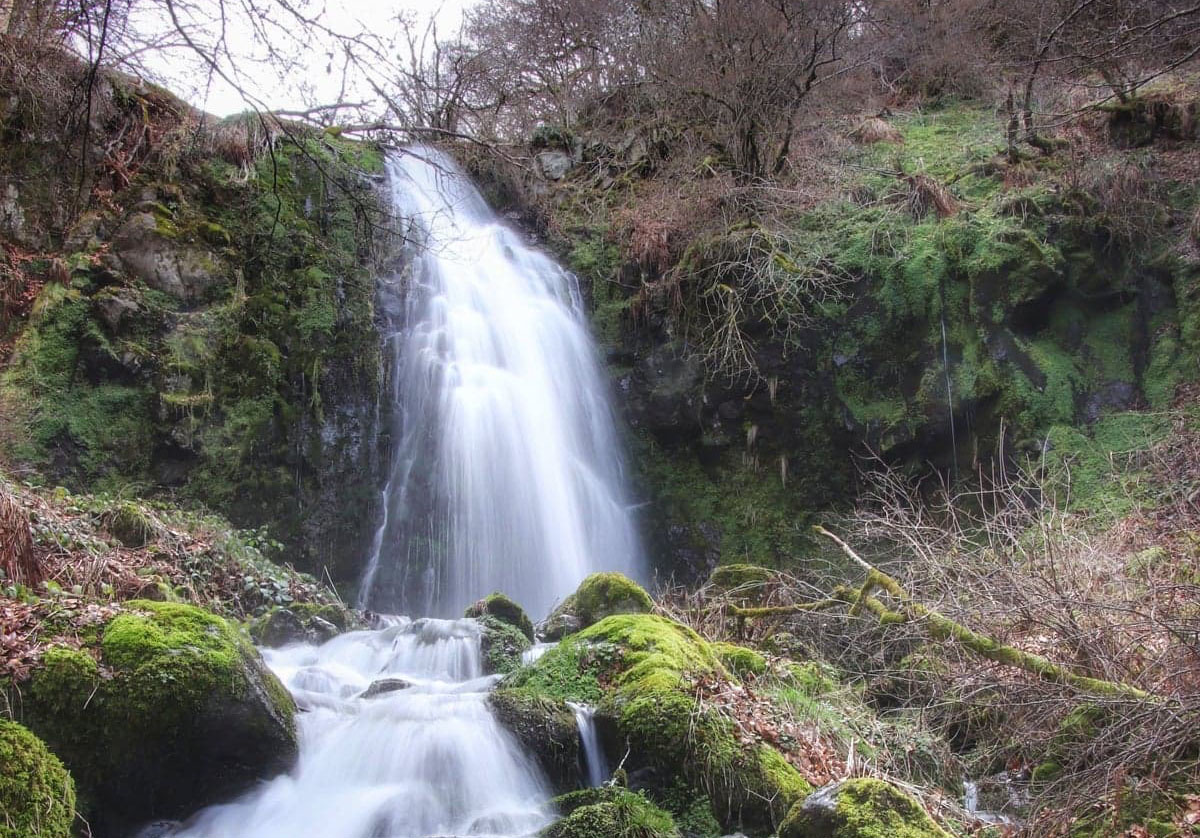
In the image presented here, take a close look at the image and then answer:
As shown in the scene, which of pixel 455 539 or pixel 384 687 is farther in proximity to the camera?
pixel 455 539

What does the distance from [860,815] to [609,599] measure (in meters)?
4.03

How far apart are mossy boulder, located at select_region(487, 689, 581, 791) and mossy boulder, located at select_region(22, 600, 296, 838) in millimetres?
1348

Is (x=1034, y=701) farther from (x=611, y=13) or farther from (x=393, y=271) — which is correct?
(x=611, y=13)

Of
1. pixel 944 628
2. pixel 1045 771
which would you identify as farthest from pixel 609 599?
pixel 1045 771

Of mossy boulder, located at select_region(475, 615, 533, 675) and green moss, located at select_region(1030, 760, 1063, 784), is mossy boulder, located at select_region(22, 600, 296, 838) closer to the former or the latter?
mossy boulder, located at select_region(475, 615, 533, 675)

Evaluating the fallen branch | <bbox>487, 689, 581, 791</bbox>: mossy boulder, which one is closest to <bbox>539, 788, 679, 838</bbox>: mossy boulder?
<bbox>487, 689, 581, 791</bbox>: mossy boulder

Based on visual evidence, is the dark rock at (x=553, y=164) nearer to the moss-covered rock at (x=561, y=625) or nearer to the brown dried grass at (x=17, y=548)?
the moss-covered rock at (x=561, y=625)

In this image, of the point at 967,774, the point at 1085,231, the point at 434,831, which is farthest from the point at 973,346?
the point at 434,831

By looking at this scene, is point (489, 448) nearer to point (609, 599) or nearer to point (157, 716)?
point (609, 599)

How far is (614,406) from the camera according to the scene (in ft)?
41.1

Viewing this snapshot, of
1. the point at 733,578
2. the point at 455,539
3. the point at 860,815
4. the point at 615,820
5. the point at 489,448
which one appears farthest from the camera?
the point at 489,448

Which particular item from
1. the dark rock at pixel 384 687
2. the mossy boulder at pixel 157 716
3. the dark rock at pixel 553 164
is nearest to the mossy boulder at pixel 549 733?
the dark rock at pixel 384 687

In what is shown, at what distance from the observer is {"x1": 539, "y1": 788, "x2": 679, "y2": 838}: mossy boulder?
395 centimetres

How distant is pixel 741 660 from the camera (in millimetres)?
5859
